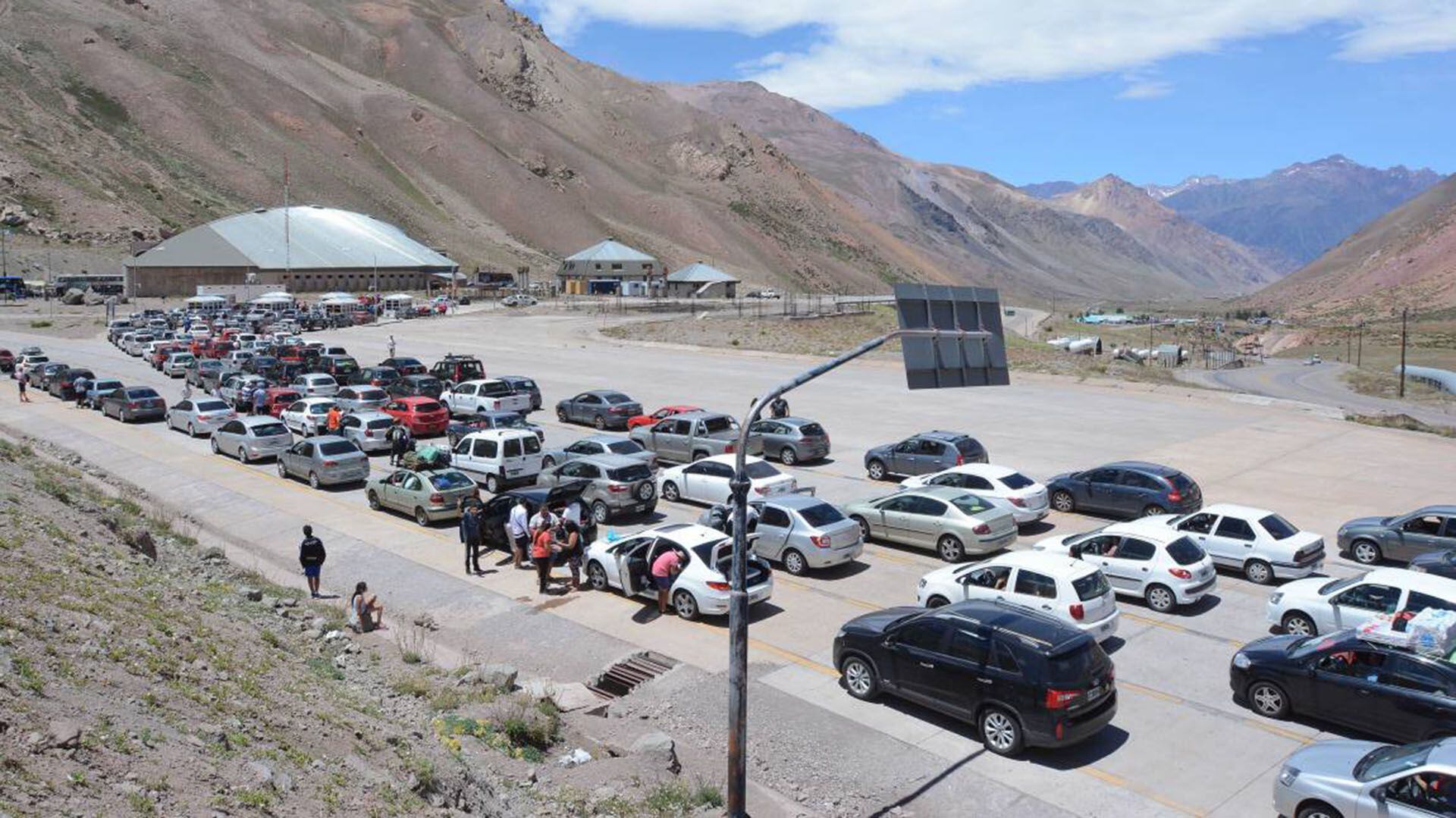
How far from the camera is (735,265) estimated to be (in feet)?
592

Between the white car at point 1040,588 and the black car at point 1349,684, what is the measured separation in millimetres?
1863

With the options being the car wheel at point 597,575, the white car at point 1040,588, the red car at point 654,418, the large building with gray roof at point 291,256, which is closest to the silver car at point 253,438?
the red car at point 654,418

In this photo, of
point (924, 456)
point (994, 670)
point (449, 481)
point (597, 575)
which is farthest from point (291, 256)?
point (994, 670)

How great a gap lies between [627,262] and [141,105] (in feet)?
244

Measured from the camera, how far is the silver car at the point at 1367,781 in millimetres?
9102

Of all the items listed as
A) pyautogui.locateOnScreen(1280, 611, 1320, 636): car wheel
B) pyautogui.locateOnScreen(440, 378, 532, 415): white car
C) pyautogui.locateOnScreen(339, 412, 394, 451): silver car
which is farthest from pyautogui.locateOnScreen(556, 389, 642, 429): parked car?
pyautogui.locateOnScreen(1280, 611, 1320, 636): car wheel

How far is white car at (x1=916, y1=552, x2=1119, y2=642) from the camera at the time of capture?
14.3 meters

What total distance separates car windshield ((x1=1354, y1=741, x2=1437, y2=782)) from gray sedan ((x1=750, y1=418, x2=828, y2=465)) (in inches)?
742

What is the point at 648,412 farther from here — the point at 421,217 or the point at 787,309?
the point at 421,217

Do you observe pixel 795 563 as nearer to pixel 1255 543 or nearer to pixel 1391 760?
pixel 1255 543

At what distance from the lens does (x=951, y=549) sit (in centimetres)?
1911

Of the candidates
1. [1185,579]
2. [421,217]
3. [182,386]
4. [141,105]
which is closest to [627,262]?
[421,217]

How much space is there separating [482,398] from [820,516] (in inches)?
791

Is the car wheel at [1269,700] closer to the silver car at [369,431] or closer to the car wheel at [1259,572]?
the car wheel at [1259,572]
